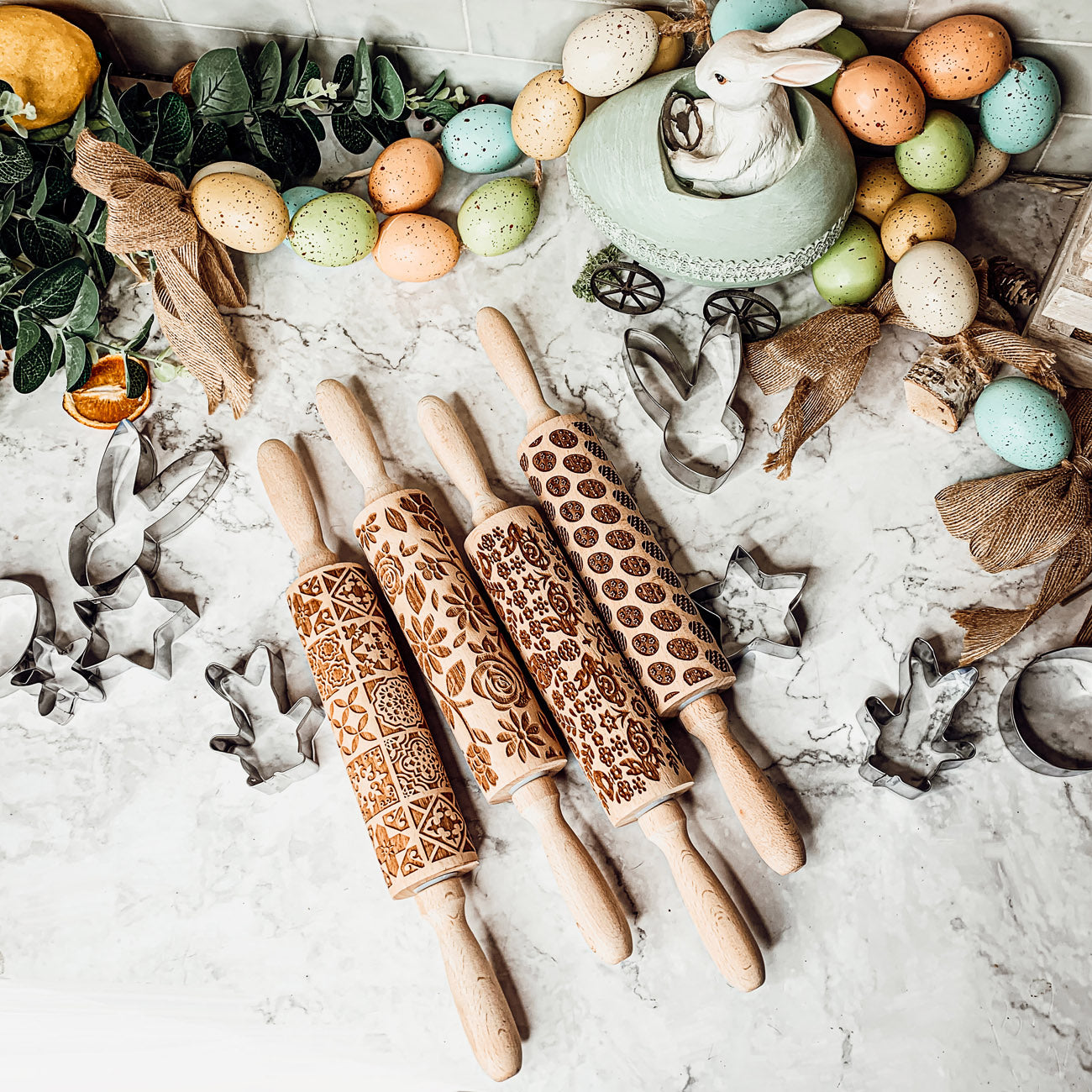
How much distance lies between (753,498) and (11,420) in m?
0.74

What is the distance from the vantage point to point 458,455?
2.58ft

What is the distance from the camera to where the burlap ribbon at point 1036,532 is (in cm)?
73

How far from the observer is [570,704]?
2.32ft

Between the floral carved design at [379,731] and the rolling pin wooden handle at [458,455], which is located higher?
the rolling pin wooden handle at [458,455]

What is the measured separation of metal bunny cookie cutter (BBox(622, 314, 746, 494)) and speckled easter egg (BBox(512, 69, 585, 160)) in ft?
0.63

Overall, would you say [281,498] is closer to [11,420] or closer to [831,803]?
[11,420]

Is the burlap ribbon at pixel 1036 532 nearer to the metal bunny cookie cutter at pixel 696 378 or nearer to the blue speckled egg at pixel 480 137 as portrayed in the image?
the metal bunny cookie cutter at pixel 696 378

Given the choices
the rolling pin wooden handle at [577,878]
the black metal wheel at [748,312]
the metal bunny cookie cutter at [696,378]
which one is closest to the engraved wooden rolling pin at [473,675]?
the rolling pin wooden handle at [577,878]

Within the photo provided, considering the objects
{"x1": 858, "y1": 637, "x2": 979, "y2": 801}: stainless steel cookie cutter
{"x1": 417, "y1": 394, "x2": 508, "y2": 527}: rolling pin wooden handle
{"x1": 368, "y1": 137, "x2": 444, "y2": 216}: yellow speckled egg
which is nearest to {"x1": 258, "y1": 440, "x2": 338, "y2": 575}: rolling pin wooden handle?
{"x1": 417, "y1": 394, "x2": 508, "y2": 527}: rolling pin wooden handle

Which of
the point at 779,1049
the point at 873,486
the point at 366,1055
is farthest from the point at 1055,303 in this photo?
the point at 366,1055

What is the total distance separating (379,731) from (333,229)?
0.46 metres

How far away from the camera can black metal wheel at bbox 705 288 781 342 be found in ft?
2.71

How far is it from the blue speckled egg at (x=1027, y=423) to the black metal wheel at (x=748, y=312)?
202 millimetres

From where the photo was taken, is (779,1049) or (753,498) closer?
(779,1049)
